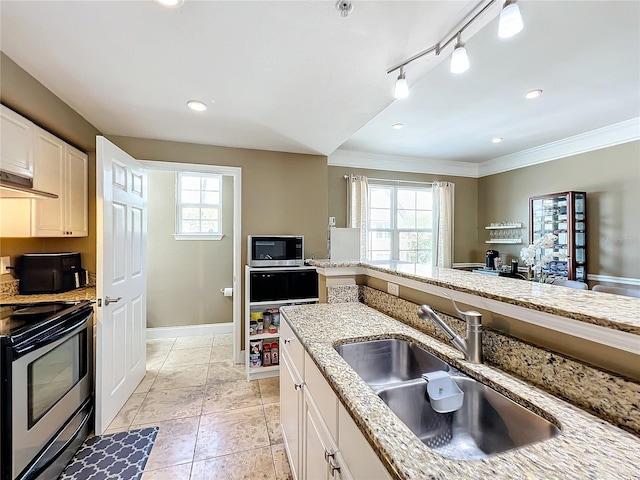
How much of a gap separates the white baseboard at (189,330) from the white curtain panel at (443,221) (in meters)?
3.41

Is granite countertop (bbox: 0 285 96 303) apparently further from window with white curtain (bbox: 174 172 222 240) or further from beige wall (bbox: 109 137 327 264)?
window with white curtain (bbox: 174 172 222 240)

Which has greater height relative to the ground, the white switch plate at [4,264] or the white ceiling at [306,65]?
the white ceiling at [306,65]

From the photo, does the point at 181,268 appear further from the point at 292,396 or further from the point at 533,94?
the point at 533,94

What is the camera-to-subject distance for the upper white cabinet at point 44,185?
1.77m

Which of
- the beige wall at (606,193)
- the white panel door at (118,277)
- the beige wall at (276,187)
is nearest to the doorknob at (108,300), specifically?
the white panel door at (118,277)

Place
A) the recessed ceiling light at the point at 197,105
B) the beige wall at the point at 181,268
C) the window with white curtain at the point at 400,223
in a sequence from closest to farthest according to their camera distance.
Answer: the recessed ceiling light at the point at 197,105 < the beige wall at the point at 181,268 < the window with white curtain at the point at 400,223

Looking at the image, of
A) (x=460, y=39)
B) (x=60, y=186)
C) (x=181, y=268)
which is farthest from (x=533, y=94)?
(x=181, y=268)

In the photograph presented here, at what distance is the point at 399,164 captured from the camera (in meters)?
4.51

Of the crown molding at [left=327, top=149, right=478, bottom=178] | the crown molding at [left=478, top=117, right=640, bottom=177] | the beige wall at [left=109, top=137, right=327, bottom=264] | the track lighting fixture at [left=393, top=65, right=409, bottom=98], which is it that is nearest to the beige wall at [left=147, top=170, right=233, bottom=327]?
the beige wall at [left=109, top=137, right=327, bottom=264]

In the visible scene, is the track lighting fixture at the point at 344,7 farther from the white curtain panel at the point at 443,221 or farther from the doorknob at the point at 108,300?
the white curtain panel at the point at 443,221

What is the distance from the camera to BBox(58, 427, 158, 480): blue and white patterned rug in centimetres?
167

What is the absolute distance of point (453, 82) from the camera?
7.45 feet

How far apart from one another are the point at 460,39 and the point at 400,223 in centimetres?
342

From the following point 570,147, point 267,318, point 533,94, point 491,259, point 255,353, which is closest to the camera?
point 533,94
